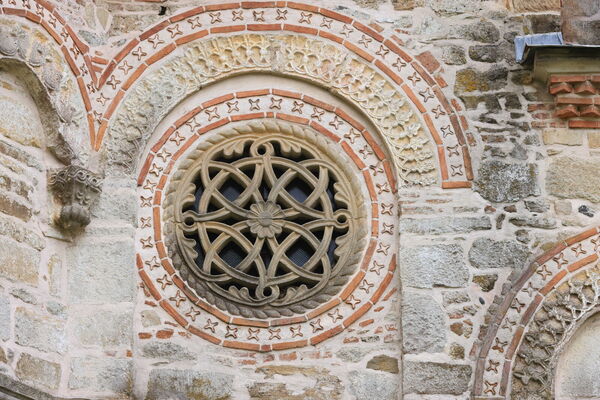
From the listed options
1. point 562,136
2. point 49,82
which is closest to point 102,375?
point 49,82

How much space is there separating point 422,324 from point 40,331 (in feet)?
8.05

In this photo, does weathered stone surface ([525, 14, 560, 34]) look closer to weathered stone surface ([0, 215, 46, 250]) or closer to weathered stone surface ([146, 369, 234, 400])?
weathered stone surface ([146, 369, 234, 400])

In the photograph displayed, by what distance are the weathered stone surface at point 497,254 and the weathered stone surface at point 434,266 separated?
10 cm

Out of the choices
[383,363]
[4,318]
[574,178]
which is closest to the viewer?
[4,318]

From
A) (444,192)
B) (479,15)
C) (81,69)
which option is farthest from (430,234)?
(81,69)

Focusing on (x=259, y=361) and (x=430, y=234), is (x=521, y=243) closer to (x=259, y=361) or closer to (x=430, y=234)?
(x=430, y=234)

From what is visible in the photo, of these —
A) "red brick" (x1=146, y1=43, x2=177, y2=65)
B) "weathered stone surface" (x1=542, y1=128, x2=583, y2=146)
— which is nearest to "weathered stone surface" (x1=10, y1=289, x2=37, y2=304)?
"red brick" (x1=146, y1=43, x2=177, y2=65)

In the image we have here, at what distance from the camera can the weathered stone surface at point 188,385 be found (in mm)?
10562

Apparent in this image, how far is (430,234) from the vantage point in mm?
10930

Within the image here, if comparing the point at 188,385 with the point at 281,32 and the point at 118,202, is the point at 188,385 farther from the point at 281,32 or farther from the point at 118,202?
the point at 281,32

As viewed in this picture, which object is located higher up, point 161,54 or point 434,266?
point 161,54

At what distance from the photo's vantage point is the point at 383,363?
1070cm

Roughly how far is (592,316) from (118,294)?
3.10m

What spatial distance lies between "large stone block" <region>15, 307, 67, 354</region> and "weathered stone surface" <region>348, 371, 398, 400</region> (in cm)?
188
